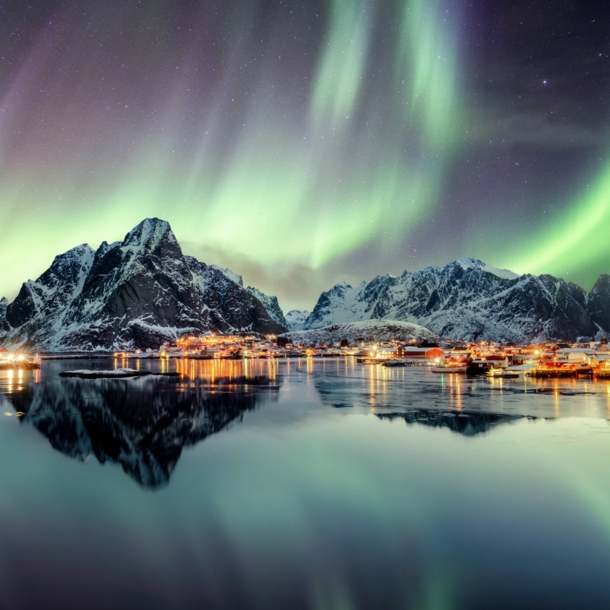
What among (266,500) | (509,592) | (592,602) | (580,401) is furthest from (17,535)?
(580,401)

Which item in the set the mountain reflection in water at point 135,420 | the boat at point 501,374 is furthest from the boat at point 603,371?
the mountain reflection in water at point 135,420

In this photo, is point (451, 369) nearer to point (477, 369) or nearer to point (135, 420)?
point (477, 369)

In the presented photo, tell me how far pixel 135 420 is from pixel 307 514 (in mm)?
26029

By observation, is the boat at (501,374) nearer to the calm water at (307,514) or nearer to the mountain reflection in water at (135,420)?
the mountain reflection in water at (135,420)

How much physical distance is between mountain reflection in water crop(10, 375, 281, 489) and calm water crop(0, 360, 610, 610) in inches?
10.8

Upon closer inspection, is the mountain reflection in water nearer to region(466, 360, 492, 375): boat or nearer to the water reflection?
the water reflection

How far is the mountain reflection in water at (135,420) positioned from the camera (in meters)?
27.5

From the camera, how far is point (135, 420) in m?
40.1

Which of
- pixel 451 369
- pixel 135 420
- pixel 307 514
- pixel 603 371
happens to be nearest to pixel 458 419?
pixel 307 514

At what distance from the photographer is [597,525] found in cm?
1670

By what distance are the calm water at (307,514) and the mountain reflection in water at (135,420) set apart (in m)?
0.27

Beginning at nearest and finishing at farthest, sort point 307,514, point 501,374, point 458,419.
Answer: point 307,514
point 458,419
point 501,374

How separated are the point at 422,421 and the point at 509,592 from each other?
26.6 meters

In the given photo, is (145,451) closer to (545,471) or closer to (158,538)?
(158,538)
